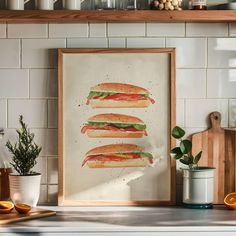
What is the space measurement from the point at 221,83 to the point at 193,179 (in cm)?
45

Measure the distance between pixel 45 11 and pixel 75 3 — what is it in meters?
0.14

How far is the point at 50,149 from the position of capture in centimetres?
274

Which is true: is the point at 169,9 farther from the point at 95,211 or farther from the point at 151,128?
the point at 95,211

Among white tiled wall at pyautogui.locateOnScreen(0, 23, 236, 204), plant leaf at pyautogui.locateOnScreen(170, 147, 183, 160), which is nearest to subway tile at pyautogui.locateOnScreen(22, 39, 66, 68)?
white tiled wall at pyautogui.locateOnScreen(0, 23, 236, 204)

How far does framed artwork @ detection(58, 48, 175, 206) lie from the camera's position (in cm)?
271

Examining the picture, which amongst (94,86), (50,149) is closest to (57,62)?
(94,86)

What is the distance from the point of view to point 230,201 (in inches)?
102

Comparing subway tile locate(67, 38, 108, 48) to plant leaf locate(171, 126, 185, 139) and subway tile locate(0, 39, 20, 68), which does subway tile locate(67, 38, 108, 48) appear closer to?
subway tile locate(0, 39, 20, 68)

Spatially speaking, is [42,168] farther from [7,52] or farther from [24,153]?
[7,52]

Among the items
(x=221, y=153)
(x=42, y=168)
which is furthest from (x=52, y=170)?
(x=221, y=153)

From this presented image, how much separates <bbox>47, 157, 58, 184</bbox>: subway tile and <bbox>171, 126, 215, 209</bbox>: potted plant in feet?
1.67

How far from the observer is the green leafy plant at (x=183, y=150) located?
8.53ft

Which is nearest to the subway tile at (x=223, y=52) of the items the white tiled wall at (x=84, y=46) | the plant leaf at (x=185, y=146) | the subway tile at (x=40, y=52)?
the white tiled wall at (x=84, y=46)

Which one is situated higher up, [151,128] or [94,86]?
[94,86]
